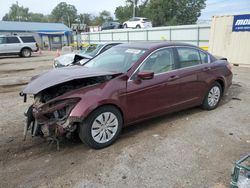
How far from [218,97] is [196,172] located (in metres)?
3.01

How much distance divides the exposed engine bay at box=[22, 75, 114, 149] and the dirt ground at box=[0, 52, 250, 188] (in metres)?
0.38

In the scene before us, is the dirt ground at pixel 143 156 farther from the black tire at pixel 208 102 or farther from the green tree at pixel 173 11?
the green tree at pixel 173 11

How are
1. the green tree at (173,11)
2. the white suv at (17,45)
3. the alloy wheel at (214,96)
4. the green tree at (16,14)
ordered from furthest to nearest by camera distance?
1. the green tree at (16,14)
2. the green tree at (173,11)
3. the white suv at (17,45)
4. the alloy wheel at (214,96)

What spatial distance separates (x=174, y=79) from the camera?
4590mm

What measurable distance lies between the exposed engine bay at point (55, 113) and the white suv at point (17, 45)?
18838 millimetres

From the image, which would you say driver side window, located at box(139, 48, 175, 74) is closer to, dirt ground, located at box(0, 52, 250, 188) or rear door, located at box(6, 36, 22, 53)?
dirt ground, located at box(0, 52, 250, 188)

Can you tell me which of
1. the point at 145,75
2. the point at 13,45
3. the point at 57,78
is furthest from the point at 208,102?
the point at 13,45

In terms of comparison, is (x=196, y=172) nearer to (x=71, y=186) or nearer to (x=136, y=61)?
(x=71, y=186)

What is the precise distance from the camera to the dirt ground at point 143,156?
3.04 m

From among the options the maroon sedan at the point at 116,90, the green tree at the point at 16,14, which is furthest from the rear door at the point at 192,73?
the green tree at the point at 16,14

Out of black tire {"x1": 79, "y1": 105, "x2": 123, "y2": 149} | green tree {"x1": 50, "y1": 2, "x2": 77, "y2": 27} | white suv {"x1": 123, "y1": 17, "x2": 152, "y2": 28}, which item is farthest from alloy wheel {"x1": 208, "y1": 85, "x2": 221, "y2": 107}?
green tree {"x1": 50, "y1": 2, "x2": 77, "y2": 27}

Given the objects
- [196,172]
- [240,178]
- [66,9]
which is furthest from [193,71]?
[66,9]

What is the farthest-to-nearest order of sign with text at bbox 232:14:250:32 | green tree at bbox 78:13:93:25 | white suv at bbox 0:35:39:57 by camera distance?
green tree at bbox 78:13:93:25
white suv at bbox 0:35:39:57
sign with text at bbox 232:14:250:32

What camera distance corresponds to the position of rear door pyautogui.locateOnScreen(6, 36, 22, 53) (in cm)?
2027
